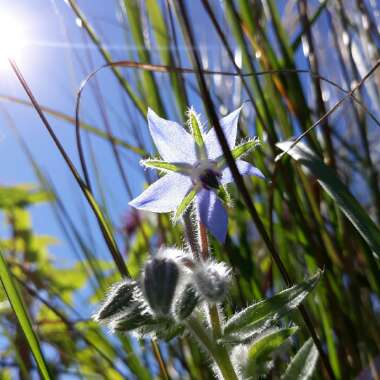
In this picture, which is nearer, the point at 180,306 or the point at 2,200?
the point at 180,306

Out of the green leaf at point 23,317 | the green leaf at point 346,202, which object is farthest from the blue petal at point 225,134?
the green leaf at point 23,317

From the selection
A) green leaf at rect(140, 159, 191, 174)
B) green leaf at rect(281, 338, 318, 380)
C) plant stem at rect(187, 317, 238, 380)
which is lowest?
green leaf at rect(281, 338, 318, 380)

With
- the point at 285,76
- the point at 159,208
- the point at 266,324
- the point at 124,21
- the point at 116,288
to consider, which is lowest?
the point at 266,324

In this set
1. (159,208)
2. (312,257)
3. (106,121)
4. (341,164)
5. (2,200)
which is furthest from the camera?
(341,164)

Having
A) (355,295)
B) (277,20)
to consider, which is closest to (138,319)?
(355,295)

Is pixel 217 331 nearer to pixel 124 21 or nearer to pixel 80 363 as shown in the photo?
pixel 80 363

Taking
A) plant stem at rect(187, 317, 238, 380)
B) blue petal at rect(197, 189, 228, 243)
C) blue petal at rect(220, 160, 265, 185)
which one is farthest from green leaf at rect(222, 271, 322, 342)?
blue petal at rect(220, 160, 265, 185)

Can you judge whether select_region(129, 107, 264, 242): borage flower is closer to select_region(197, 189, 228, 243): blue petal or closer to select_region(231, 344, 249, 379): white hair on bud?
select_region(197, 189, 228, 243): blue petal

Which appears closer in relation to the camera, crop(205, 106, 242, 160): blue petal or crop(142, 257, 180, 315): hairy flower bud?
crop(142, 257, 180, 315): hairy flower bud
